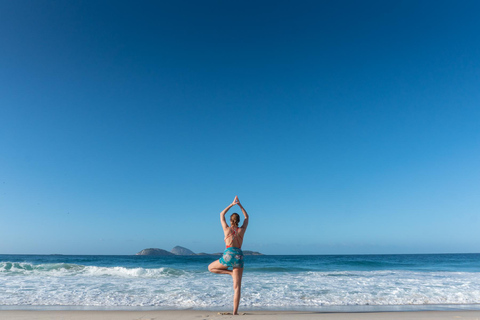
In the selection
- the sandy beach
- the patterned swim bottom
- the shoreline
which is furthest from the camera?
the shoreline

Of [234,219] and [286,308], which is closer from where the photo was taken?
[234,219]

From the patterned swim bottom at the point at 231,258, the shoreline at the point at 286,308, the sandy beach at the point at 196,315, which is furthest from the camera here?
the shoreline at the point at 286,308

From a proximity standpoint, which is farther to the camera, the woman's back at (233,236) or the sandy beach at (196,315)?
the sandy beach at (196,315)

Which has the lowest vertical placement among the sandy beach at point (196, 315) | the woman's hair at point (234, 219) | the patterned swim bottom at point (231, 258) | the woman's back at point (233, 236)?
the sandy beach at point (196, 315)

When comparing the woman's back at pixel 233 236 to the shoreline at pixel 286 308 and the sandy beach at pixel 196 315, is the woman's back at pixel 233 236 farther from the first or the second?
the shoreline at pixel 286 308

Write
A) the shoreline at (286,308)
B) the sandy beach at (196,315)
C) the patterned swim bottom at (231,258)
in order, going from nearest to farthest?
1. the patterned swim bottom at (231,258)
2. the sandy beach at (196,315)
3. the shoreline at (286,308)

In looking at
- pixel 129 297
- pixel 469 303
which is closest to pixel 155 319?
pixel 129 297

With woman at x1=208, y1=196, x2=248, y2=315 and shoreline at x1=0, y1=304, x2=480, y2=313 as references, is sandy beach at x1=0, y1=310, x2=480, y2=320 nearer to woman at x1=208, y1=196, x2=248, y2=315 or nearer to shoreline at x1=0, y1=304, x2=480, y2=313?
shoreline at x1=0, y1=304, x2=480, y2=313

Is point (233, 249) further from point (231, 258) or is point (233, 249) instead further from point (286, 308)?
point (286, 308)

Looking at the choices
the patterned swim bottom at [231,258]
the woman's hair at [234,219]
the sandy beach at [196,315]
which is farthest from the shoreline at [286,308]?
the woman's hair at [234,219]

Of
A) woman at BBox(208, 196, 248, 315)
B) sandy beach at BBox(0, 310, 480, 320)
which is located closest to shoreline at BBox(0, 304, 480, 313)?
sandy beach at BBox(0, 310, 480, 320)

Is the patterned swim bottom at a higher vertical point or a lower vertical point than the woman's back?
lower

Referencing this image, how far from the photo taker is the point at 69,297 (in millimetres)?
9047

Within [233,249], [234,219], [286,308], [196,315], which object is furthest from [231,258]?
[286,308]
